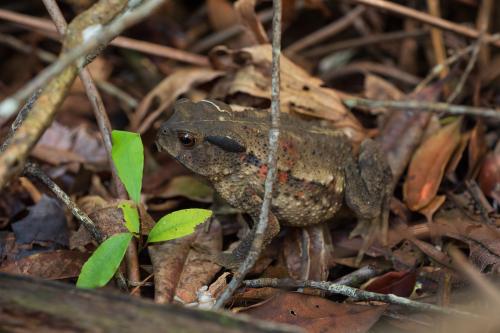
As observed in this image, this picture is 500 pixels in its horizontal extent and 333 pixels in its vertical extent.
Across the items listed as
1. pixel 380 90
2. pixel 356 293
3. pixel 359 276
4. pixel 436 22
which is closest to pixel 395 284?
pixel 359 276

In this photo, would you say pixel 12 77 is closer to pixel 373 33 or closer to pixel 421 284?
pixel 373 33

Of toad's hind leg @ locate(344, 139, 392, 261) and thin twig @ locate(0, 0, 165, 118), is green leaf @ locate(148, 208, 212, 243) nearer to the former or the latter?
thin twig @ locate(0, 0, 165, 118)

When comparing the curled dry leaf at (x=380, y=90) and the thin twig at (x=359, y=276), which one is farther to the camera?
the curled dry leaf at (x=380, y=90)

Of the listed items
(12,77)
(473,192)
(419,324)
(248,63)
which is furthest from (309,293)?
(12,77)

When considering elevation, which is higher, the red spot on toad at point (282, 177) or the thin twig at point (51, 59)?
the thin twig at point (51, 59)

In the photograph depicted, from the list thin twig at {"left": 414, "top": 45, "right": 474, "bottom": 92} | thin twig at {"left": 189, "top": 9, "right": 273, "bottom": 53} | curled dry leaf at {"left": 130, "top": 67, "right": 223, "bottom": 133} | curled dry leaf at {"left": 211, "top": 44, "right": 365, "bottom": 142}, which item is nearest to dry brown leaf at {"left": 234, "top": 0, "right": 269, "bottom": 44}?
curled dry leaf at {"left": 211, "top": 44, "right": 365, "bottom": 142}

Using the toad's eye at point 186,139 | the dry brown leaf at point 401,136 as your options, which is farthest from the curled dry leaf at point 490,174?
the toad's eye at point 186,139

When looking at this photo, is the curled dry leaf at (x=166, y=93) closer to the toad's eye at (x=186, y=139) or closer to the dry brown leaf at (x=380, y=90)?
the toad's eye at (x=186, y=139)
